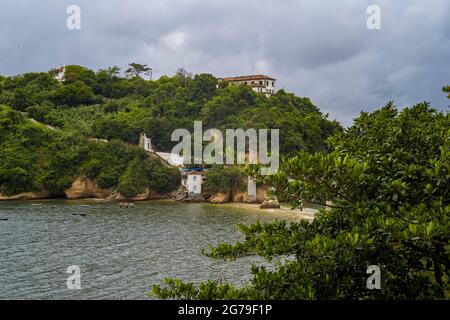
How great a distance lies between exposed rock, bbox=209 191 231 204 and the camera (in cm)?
5522

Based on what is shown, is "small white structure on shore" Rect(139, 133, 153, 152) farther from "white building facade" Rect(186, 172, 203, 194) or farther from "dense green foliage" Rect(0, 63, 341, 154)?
"white building facade" Rect(186, 172, 203, 194)

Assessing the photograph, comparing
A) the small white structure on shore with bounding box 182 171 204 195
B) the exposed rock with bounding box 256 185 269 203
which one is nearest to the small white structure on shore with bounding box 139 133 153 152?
the small white structure on shore with bounding box 182 171 204 195

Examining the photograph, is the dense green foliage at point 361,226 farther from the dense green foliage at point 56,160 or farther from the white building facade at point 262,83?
the white building facade at point 262,83

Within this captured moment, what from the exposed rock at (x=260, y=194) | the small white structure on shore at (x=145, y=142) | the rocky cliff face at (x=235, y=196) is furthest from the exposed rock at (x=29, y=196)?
the exposed rock at (x=260, y=194)

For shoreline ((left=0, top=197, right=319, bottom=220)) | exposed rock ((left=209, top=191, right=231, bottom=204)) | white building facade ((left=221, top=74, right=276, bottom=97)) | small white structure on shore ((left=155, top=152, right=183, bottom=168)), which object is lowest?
shoreline ((left=0, top=197, right=319, bottom=220))

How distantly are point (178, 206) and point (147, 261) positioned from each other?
2724 cm

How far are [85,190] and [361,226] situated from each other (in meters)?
55.9

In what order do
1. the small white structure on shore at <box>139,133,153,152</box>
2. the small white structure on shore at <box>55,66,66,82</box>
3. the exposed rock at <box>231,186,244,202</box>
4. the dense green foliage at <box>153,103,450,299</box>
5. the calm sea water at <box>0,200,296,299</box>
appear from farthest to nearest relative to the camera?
the small white structure on shore at <box>55,66,66,82</box>
the small white structure on shore at <box>139,133,153,152</box>
the exposed rock at <box>231,186,244,202</box>
the calm sea water at <box>0,200,296,299</box>
the dense green foliage at <box>153,103,450,299</box>

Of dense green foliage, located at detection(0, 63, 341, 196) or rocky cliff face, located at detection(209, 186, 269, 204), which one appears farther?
dense green foliage, located at detection(0, 63, 341, 196)

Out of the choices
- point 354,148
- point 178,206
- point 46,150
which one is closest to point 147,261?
point 354,148

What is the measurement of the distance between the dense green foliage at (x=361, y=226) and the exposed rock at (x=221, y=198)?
48.6 m

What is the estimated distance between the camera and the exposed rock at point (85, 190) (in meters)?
57.4

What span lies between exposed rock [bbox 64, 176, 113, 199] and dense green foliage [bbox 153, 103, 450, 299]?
5394 cm
